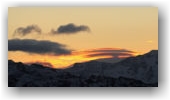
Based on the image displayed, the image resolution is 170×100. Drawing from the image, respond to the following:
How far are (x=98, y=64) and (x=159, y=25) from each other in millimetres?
954

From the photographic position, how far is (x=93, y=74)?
3.87 metres

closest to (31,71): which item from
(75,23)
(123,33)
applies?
(75,23)

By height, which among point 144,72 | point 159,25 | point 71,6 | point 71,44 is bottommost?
point 144,72

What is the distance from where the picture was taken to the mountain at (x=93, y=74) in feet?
12.6

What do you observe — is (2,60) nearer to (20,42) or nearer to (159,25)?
(20,42)

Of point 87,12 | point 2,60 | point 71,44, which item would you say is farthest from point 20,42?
point 87,12

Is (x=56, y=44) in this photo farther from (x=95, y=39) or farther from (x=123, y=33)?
(x=123, y=33)

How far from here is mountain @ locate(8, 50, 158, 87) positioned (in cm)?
384

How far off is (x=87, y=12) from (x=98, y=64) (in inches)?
27.2

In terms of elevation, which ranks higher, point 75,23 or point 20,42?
point 75,23

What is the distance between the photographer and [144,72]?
12.6 feet

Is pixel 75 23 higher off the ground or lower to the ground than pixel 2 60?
higher

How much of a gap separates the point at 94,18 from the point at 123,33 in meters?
0.42

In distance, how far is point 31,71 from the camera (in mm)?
3889
